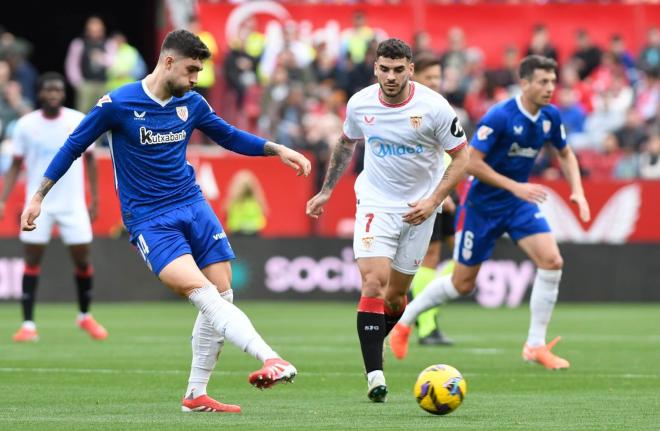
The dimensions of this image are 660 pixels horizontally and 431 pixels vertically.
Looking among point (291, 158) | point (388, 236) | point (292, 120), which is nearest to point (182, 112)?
point (291, 158)

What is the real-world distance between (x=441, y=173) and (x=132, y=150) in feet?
8.16

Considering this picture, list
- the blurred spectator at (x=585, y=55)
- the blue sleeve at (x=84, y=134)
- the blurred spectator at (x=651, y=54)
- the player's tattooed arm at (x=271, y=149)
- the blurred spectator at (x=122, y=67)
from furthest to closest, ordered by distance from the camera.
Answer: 1. the blurred spectator at (x=585, y=55)
2. the blurred spectator at (x=651, y=54)
3. the blurred spectator at (x=122, y=67)
4. the player's tattooed arm at (x=271, y=149)
5. the blue sleeve at (x=84, y=134)

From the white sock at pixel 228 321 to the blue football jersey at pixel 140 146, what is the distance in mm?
690

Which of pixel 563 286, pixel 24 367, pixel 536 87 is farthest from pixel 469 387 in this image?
A: pixel 563 286

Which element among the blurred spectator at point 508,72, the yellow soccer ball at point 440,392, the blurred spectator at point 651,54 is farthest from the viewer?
the blurred spectator at point 651,54

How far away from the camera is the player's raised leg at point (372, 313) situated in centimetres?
970

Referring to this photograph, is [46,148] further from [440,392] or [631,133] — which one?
[631,133]

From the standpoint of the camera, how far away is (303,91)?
25109 millimetres

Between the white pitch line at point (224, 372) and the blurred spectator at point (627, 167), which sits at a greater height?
the blurred spectator at point (627, 167)

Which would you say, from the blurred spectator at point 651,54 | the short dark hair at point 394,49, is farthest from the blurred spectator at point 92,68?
the short dark hair at point 394,49

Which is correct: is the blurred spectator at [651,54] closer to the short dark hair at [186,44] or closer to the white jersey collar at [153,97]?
the white jersey collar at [153,97]

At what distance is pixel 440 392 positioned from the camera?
8.84 meters

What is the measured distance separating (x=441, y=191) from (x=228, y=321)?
203 centimetres

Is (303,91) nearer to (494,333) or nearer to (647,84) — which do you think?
(647,84)
